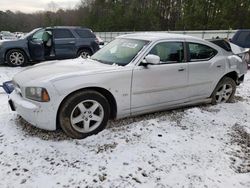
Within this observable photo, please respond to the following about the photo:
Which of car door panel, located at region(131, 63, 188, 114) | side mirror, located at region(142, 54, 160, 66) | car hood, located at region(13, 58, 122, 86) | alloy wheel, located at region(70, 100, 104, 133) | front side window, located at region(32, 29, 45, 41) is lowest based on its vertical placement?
alloy wheel, located at region(70, 100, 104, 133)

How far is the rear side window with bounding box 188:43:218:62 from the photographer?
→ 5046 mm

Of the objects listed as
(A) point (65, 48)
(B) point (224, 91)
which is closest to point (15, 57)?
(A) point (65, 48)

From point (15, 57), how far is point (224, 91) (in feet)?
25.7

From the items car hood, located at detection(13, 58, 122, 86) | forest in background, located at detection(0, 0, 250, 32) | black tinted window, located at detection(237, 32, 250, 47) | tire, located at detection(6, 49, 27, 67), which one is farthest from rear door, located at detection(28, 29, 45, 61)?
forest in background, located at detection(0, 0, 250, 32)

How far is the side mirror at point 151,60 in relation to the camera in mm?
4238

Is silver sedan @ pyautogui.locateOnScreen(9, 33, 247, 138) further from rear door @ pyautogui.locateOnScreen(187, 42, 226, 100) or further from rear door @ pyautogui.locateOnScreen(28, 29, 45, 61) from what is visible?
rear door @ pyautogui.locateOnScreen(28, 29, 45, 61)

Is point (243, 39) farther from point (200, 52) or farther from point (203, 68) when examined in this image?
point (203, 68)

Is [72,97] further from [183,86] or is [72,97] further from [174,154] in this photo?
[183,86]

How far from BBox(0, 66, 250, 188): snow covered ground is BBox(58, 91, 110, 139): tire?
0.14 metres

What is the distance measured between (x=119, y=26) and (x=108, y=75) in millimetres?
40853

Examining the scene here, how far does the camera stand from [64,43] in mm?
10961

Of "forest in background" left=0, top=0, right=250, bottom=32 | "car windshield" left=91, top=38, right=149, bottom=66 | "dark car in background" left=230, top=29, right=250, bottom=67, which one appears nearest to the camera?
"car windshield" left=91, top=38, right=149, bottom=66

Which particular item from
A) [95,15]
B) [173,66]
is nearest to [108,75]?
[173,66]

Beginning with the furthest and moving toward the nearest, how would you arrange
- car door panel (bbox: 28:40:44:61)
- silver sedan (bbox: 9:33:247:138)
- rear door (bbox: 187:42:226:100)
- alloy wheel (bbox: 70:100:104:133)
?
car door panel (bbox: 28:40:44:61), rear door (bbox: 187:42:226:100), alloy wheel (bbox: 70:100:104:133), silver sedan (bbox: 9:33:247:138)
